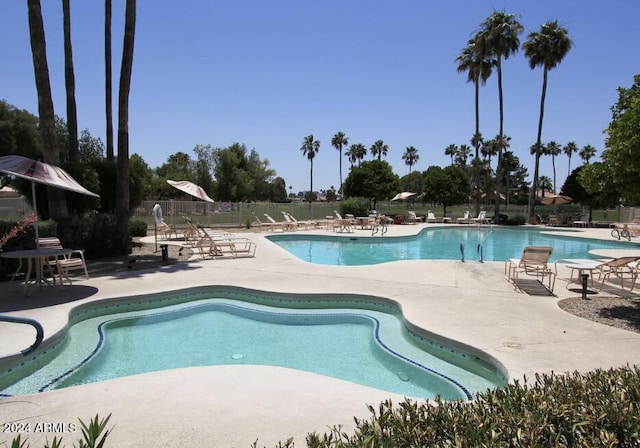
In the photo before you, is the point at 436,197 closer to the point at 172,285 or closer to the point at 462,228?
the point at 462,228

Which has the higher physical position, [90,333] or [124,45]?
[124,45]

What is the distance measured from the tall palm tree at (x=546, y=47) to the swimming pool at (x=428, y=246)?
31.7ft

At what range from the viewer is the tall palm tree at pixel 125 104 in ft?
42.0

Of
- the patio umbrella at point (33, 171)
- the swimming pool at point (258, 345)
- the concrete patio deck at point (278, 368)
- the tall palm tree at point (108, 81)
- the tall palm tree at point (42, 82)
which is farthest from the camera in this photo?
the tall palm tree at point (108, 81)

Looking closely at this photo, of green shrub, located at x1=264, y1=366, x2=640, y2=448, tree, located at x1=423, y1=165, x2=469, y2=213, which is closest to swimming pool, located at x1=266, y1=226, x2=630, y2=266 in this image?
tree, located at x1=423, y1=165, x2=469, y2=213

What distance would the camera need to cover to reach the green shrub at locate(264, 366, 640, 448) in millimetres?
1982

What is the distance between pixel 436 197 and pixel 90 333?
106 feet

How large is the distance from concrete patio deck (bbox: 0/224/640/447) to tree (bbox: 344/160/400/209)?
25.7 meters

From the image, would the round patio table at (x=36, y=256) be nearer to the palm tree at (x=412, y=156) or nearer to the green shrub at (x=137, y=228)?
the green shrub at (x=137, y=228)

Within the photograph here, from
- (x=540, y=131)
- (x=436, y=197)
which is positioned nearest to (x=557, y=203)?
(x=540, y=131)

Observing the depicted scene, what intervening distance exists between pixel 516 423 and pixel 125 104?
46.0ft

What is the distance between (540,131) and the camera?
3059 cm

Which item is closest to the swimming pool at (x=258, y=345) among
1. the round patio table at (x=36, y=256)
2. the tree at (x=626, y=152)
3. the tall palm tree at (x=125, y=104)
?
the round patio table at (x=36, y=256)

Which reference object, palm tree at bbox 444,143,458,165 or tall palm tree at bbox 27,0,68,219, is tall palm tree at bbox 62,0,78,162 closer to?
tall palm tree at bbox 27,0,68,219
